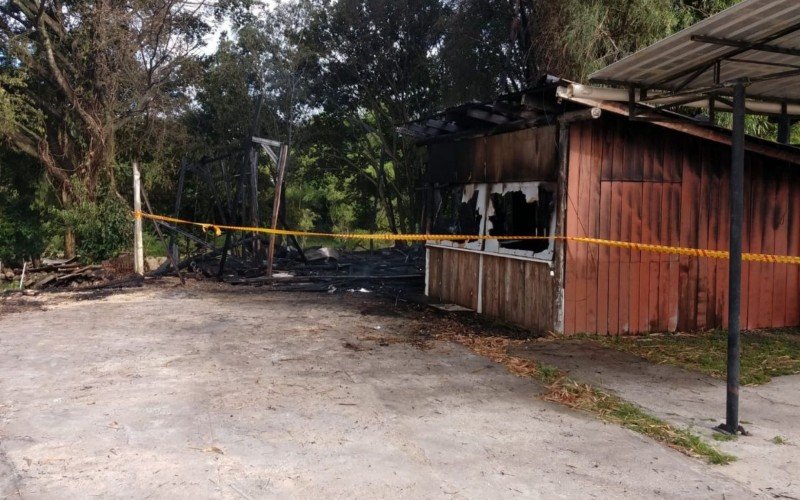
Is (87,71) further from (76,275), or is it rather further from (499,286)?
(499,286)

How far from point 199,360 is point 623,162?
5916 mm

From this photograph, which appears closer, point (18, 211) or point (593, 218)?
point (593, 218)

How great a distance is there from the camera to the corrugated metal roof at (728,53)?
4785mm

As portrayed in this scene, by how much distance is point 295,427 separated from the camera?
4.78 metres

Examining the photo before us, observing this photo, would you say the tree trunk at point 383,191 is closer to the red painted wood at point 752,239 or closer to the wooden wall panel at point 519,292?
the wooden wall panel at point 519,292

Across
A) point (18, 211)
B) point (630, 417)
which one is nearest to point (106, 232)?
point (18, 211)

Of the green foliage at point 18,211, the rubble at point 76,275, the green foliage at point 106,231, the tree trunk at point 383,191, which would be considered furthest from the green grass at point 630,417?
the green foliage at point 18,211

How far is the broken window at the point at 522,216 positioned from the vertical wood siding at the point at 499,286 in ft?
0.66

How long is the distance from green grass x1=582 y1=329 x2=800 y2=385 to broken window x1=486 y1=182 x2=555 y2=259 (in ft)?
4.88

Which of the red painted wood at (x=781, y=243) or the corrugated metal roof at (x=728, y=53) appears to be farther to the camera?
the red painted wood at (x=781, y=243)

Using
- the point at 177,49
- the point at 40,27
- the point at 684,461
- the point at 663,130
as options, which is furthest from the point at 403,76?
the point at 684,461

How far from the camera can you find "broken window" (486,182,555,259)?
27.8 ft

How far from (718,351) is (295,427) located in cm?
547

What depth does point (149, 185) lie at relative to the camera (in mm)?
22312
